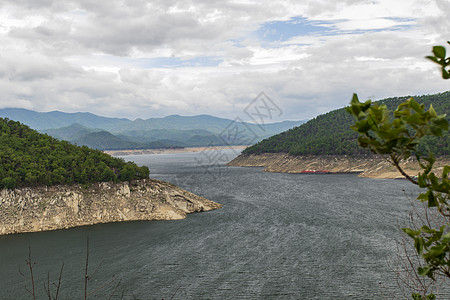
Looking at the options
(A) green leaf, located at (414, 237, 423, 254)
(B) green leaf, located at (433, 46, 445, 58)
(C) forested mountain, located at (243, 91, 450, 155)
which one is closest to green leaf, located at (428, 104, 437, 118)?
(B) green leaf, located at (433, 46, 445, 58)

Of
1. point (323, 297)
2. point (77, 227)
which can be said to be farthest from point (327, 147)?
point (323, 297)

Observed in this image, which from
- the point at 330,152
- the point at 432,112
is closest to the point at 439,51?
the point at 432,112

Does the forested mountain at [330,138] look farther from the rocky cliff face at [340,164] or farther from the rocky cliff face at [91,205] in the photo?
the rocky cliff face at [91,205]

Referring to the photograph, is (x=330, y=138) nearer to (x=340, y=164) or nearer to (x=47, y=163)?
(x=340, y=164)

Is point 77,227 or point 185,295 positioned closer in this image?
point 185,295

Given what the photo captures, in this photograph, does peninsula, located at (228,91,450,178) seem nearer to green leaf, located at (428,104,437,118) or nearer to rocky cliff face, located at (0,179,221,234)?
rocky cliff face, located at (0,179,221,234)

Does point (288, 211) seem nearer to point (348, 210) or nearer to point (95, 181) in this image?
point (348, 210)

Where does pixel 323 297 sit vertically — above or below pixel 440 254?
below
